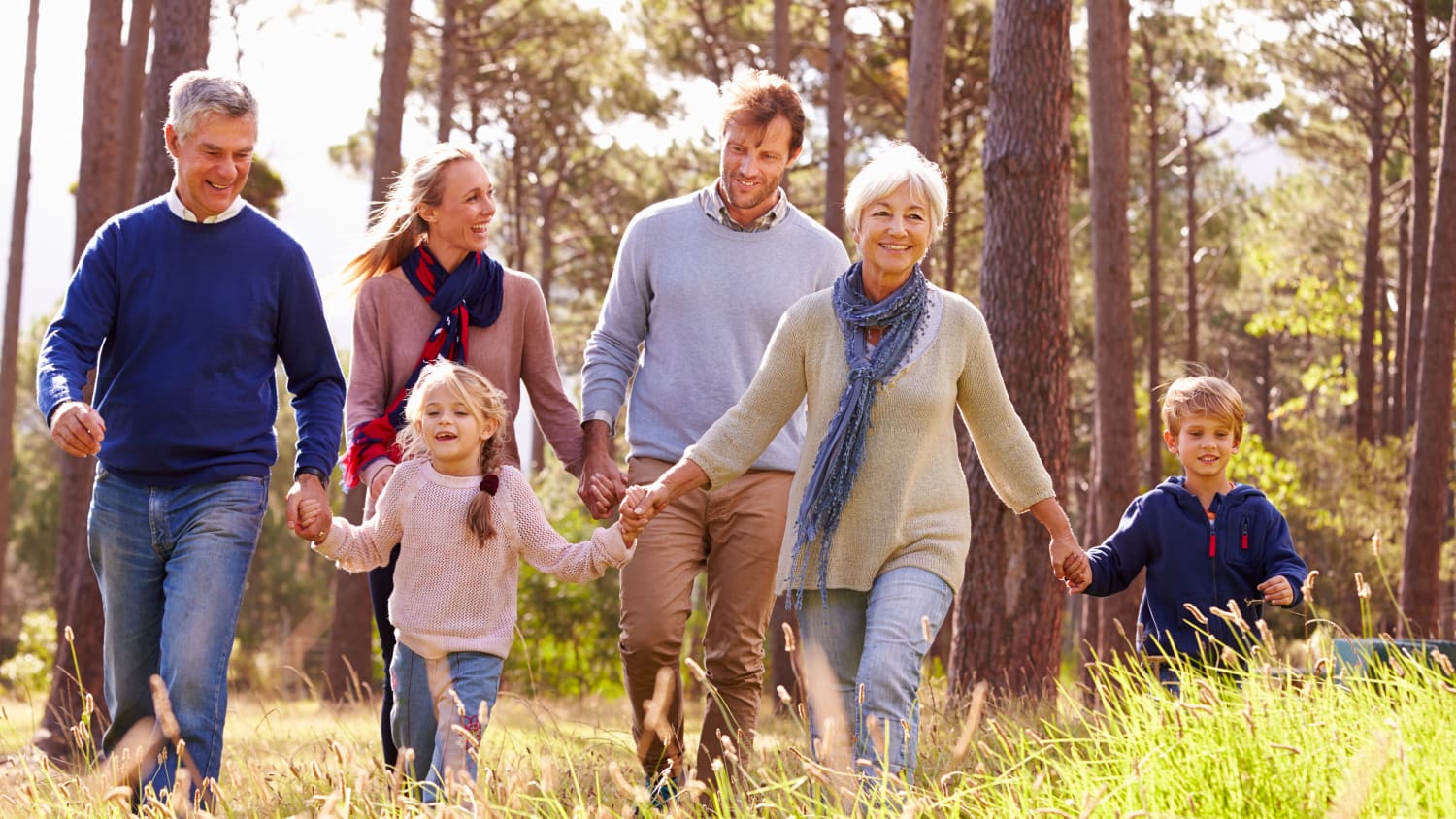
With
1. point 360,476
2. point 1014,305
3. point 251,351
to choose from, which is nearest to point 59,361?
point 251,351

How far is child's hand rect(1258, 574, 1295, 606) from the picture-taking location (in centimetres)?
438

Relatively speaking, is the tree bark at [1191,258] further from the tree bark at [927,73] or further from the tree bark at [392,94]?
the tree bark at [392,94]

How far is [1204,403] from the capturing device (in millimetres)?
4781

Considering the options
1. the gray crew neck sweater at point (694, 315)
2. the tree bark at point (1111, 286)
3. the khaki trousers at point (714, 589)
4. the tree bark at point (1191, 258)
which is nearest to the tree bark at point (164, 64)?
the gray crew neck sweater at point (694, 315)

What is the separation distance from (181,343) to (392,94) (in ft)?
33.8

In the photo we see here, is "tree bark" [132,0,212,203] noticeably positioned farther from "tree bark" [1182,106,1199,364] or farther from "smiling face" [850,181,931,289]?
"tree bark" [1182,106,1199,364]

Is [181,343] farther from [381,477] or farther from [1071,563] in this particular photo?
[1071,563]

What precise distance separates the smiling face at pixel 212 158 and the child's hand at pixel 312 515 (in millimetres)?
913

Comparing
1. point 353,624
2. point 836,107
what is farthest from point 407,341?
point 836,107

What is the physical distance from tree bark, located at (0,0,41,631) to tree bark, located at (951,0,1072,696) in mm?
12691

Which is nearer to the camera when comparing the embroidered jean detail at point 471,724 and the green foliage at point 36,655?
the embroidered jean detail at point 471,724

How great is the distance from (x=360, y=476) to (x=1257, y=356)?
1563 inches

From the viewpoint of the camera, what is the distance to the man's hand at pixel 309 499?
4.20 metres

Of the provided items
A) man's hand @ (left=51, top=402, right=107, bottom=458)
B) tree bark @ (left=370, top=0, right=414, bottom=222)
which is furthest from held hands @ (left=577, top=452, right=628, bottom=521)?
tree bark @ (left=370, top=0, right=414, bottom=222)
